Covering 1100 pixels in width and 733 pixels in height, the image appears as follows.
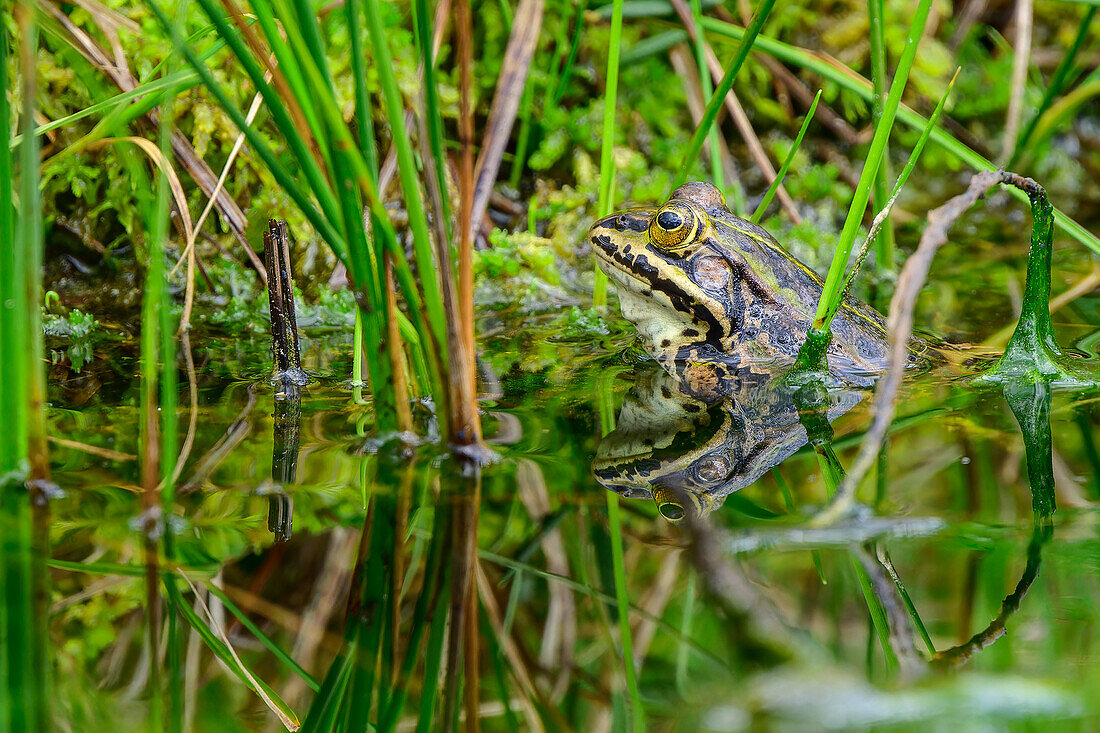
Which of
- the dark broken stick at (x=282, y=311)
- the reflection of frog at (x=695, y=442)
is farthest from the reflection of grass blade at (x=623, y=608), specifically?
the dark broken stick at (x=282, y=311)

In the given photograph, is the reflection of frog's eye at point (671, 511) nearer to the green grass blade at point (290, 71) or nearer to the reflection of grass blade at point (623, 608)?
the reflection of grass blade at point (623, 608)

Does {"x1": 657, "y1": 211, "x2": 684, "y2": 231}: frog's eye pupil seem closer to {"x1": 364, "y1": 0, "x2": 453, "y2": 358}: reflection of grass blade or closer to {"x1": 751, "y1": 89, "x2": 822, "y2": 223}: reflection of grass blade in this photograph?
{"x1": 751, "y1": 89, "x2": 822, "y2": 223}: reflection of grass blade

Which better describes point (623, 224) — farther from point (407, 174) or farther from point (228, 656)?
point (228, 656)

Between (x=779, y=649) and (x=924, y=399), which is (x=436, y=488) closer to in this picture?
(x=779, y=649)

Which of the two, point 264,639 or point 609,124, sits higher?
point 609,124

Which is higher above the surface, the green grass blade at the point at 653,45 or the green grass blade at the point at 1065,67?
the green grass blade at the point at 653,45

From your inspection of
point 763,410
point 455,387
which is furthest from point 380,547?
point 763,410

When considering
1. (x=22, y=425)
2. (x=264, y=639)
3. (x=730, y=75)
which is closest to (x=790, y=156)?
(x=730, y=75)
